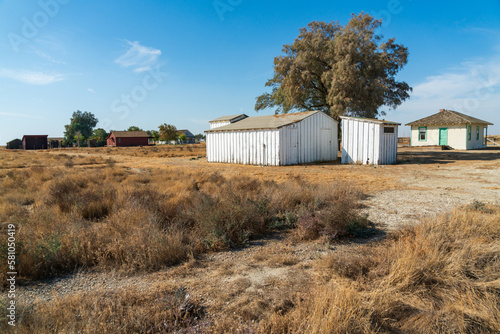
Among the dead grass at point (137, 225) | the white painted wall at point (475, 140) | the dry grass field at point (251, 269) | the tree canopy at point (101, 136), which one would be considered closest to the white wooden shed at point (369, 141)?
the dead grass at point (137, 225)

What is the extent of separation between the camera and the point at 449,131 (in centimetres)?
3247

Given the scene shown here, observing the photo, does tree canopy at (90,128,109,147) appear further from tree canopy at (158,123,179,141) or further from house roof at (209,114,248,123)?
house roof at (209,114,248,123)

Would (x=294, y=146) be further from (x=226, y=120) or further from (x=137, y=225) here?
(x=137, y=225)

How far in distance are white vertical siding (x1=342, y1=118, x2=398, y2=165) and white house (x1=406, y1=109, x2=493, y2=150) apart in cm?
1825

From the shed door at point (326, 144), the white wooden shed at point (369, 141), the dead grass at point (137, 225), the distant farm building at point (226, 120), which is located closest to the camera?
the dead grass at point (137, 225)

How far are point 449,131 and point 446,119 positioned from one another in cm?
148

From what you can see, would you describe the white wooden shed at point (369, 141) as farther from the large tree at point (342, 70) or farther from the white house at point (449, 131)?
the white house at point (449, 131)

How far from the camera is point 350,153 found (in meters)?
19.7

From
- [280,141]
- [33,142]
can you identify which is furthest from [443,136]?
[33,142]

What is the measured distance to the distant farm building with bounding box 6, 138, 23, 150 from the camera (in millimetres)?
70838

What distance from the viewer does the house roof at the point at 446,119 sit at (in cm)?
3152

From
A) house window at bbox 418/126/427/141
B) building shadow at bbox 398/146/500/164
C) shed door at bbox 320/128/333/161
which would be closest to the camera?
building shadow at bbox 398/146/500/164

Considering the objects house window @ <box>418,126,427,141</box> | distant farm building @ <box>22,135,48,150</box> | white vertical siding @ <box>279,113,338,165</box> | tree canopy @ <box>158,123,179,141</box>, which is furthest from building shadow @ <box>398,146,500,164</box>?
distant farm building @ <box>22,135,48,150</box>

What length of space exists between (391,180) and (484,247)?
8283 millimetres
